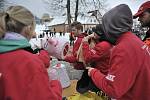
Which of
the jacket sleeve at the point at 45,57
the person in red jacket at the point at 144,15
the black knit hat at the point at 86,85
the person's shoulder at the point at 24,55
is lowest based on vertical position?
the black knit hat at the point at 86,85

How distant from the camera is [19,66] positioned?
2379mm

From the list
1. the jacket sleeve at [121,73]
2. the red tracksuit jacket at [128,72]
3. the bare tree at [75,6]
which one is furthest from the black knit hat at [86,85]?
the bare tree at [75,6]

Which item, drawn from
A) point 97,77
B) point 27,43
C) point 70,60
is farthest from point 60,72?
point 27,43

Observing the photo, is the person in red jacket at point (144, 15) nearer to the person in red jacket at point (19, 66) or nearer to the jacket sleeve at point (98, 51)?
the jacket sleeve at point (98, 51)

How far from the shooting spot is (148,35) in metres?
4.78

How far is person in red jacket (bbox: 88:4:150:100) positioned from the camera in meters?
2.88

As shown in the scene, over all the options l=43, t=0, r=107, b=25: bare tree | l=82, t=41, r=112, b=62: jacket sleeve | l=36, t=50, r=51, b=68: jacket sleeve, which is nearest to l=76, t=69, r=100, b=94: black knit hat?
l=82, t=41, r=112, b=62: jacket sleeve

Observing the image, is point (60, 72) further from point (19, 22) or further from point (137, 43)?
point (19, 22)

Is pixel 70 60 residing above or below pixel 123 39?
below

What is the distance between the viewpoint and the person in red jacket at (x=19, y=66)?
238cm

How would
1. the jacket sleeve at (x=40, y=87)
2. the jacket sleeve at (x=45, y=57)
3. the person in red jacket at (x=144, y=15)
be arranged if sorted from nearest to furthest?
1. the jacket sleeve at (x=40, y=87)
2. the jacket sleeve at (x=45, y=57)
3. the person in red jacket at (x=144, y=15)

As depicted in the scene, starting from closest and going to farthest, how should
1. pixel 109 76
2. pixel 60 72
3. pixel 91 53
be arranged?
1. pixel 109 76
2. pixel 91 53
3. pixel 60 72

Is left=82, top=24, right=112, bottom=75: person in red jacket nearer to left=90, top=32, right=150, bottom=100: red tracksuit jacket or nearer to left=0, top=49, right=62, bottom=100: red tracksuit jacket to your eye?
left=90, top=32, right=150, bottom=100: red tracksuit jacket

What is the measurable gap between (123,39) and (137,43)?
0.13 meters
